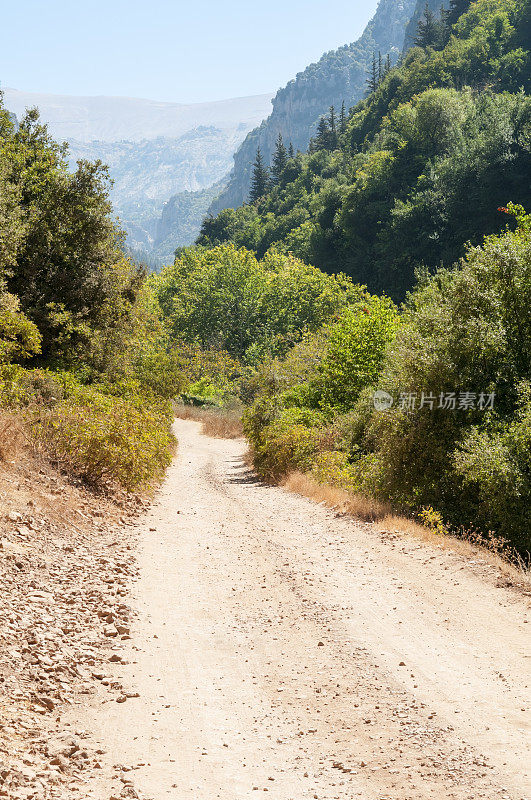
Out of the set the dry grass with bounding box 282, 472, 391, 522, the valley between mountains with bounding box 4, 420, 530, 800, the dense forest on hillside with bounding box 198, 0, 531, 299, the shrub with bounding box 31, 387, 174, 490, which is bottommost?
the dry grass with bounding box 282, 472, 391, 522

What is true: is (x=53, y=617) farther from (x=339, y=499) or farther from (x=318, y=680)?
(x=339, y=499)

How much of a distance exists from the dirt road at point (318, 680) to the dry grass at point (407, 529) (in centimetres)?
25

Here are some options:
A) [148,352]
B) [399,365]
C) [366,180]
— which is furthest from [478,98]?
[399,365]

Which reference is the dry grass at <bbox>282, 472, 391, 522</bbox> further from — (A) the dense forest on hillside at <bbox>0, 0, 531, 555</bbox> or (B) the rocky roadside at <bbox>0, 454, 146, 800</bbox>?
(B) the rocky roadside at <bbox>0, 454, 146, 800</bbox>

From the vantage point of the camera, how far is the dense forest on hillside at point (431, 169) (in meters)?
46.5

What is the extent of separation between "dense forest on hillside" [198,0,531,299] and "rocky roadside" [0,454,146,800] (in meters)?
39.0

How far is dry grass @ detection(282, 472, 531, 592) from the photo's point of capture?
27.7ft

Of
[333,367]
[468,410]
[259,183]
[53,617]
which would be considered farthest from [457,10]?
[53,617]

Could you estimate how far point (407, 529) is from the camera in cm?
1122

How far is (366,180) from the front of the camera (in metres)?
60.3

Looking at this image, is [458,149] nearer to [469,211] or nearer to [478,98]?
[469,211]

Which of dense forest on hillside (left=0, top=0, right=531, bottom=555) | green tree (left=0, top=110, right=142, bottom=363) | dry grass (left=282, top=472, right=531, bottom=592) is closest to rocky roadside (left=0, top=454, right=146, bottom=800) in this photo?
dense forest on hillside (left=0, top=0, right=531, bottom=555)

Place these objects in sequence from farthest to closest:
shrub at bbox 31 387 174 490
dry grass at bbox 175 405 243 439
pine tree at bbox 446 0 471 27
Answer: pine tree at bbox 446 0 471 27 < dry grass at bbox 175 405 243 439 < shrub at bbox 31 387 174 490

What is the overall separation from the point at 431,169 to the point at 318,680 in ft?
176
